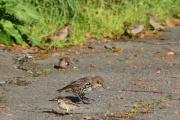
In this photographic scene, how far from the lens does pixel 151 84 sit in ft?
24.8

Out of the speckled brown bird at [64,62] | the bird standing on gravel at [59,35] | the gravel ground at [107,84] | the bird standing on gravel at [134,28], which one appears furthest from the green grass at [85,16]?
the speckled brown bird at [64,62]

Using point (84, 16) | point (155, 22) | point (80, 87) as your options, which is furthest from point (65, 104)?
point (155, 22)

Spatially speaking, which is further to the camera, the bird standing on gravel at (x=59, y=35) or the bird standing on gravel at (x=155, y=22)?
the bird standing on gravel at (x=155, y=22)

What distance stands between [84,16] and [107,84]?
A: 5.69 metres

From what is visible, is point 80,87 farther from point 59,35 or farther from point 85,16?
point 85,16

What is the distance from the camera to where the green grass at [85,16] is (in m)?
12.0

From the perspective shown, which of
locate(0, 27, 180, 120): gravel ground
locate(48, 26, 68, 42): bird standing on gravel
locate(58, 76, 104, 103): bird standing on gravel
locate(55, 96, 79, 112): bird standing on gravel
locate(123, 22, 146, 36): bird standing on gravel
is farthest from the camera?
locate(123, 22, 146, 36): bird standing on gravel

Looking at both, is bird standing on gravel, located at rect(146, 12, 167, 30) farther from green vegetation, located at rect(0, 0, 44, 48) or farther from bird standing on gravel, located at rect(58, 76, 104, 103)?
bird standing on gravel, located at rect(58, 76, 104, 103)

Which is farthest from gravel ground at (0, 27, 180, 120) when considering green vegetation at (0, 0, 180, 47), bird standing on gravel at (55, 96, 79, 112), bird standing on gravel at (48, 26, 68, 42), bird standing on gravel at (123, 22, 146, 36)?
green vegetation at (0, 0, 180, 47)

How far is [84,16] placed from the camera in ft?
42.5

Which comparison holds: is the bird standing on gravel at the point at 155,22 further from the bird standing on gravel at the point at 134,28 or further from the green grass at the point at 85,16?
the bird standing on gravel at the point at 134,28

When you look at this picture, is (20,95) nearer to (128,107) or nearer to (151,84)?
(128,107)

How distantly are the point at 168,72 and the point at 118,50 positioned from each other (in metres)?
2.66

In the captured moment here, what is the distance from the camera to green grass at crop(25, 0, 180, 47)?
1198cm
